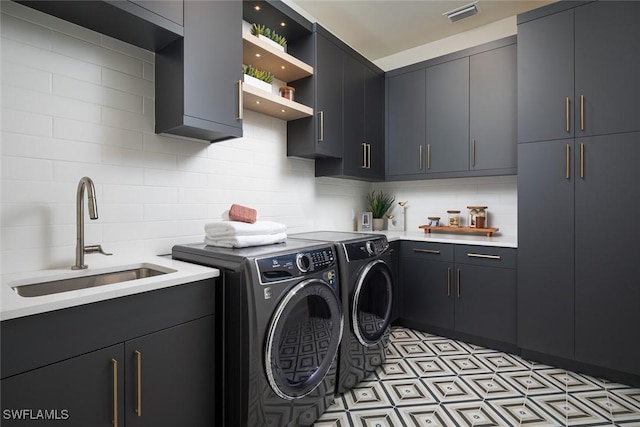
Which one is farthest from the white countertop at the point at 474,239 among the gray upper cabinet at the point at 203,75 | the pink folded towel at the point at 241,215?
the gray upper cabinet at the point at 203,75

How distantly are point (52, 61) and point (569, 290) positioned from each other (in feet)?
10.5

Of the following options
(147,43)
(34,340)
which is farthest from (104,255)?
(147,43)

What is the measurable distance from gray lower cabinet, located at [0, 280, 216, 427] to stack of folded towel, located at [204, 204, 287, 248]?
0.30 m

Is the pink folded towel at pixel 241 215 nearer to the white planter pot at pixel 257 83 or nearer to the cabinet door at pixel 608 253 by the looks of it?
the white planter pot at pixel 257 83

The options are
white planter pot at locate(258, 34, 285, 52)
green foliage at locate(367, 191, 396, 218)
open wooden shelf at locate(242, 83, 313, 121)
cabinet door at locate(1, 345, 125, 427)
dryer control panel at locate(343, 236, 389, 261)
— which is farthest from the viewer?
green foliage at locate(367, 191, 396, 218)

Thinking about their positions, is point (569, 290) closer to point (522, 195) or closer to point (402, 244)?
point (522, 195)

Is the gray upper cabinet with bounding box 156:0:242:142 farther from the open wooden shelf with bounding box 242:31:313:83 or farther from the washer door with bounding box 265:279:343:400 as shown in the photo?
the washer door with bounding box 265:279:343:400

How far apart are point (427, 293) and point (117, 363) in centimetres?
235

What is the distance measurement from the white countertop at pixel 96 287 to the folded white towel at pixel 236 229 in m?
0.22

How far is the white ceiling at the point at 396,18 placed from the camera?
9.07 ft

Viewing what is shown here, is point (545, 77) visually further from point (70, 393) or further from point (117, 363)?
point (70, 393)

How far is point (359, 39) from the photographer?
3334 millimetres

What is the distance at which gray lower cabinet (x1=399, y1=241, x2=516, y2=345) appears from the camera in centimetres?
249

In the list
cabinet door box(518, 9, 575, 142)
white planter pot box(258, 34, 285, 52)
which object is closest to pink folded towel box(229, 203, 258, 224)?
white planter pot box(258, 34, 285, 52)
